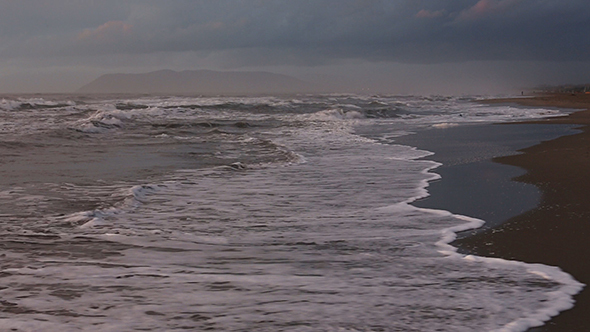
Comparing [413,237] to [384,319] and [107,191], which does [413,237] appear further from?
[107,191]

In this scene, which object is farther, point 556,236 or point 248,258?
point 556,236

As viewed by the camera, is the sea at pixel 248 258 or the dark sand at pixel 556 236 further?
the dark sand at pixel 556 236

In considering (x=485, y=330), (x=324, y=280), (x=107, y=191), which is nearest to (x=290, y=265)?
(x=324, y=280)

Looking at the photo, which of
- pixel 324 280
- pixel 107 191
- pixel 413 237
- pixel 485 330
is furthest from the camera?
pixel 107 191

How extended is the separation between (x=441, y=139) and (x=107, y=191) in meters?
9.95

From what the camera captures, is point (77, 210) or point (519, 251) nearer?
point (519, 251)

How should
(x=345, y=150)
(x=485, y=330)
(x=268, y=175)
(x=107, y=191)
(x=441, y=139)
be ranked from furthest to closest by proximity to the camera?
→ (x=441, y=139)
(x=345, y=150)
(x=268, y=175)
(x=107, y=191)
(x=485, y=330)

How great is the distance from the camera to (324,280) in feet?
12.7

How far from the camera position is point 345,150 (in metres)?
12.8

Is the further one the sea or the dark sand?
the dark sand

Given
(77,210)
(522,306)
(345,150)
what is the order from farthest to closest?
(345,150) < (77,210) < (522,306)

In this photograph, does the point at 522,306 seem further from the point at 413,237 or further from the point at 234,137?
the point at 234,137

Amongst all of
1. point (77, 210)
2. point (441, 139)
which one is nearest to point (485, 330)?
point (77, 210)

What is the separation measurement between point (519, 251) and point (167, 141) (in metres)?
12.0
